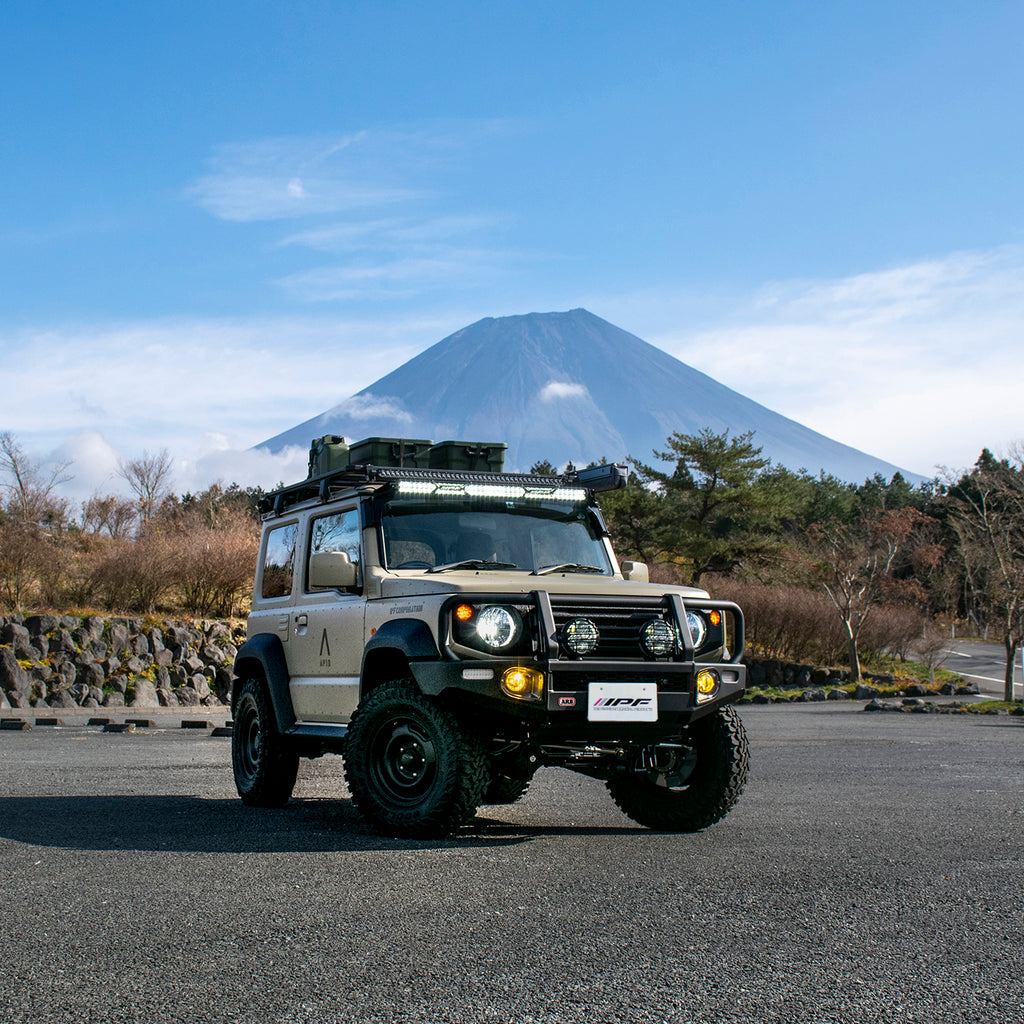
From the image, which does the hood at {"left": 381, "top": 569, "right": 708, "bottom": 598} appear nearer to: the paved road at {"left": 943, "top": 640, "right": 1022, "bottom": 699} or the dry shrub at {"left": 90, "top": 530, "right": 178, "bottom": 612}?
the dry shrub at {"left": 90, "top": 530, "right": 178, "bottom": 612}

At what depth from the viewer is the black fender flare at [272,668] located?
28.7ft

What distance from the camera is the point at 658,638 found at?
7.05 metres

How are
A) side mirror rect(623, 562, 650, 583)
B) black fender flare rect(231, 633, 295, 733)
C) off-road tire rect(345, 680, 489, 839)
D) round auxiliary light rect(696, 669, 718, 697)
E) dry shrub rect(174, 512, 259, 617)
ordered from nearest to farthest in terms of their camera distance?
1. off-road tire rect(345, 680, 489, 839)
2. round auxiliary light rect(696, 669, 718, 697)
3. side mirror rect(623, 562, 650, 583)
4. black fender flare rect(231, 633, 295, 733)
5. dry shrub rect(174, 512, 259, 617)

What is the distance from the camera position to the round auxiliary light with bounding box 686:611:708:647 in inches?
292

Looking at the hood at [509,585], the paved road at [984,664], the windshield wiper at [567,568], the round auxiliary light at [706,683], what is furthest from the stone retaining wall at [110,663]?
the paved road at [984,664]

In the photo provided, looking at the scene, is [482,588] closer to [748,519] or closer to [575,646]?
[575,646]

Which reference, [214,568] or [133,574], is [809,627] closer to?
[214,568]

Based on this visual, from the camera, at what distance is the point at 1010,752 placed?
48.0ft

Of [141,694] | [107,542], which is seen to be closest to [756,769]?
[141,694]

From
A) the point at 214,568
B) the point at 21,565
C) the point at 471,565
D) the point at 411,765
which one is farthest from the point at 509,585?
the point at 214,568

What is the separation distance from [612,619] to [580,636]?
301 millimetres

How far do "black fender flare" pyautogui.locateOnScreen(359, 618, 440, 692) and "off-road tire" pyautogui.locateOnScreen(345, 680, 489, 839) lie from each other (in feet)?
0.79

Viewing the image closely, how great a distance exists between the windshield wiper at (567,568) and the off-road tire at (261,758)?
97.2 inches

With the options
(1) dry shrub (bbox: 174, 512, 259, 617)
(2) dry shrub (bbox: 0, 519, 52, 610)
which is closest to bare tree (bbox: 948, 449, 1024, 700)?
(1) dry shrub (bbox: 174, 512, 259, 617)
